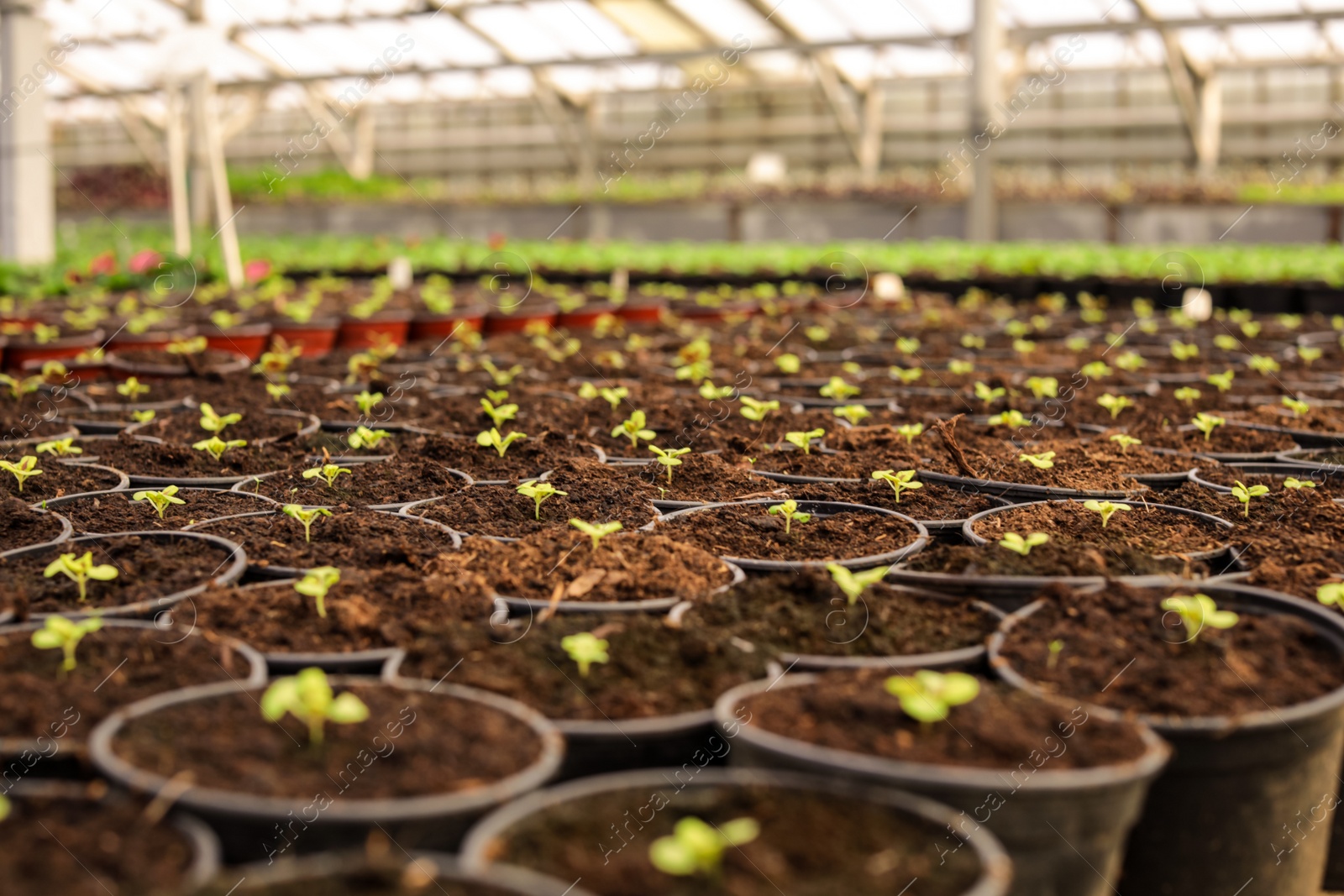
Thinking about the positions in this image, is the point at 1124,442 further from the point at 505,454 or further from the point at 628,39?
the point at 628,39

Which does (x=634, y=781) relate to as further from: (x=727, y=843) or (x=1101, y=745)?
(x=1101, y=745)

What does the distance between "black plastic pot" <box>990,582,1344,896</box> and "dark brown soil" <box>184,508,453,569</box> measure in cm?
119

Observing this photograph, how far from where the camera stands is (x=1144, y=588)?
2.01 meters

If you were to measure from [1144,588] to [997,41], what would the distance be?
1166cm

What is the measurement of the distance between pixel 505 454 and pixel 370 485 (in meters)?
0.43

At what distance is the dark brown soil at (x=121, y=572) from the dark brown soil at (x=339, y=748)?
0.62 meters

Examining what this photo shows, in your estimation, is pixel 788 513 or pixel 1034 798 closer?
pixel 1034 798

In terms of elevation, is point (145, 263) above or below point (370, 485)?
above

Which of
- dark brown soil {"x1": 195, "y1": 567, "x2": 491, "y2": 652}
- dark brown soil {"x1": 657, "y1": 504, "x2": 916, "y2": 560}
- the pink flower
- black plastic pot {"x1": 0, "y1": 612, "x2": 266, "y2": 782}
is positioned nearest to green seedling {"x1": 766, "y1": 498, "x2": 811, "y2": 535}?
dark brown soil {"x1": 657, "y1": 504, "x2": 916, "y2": 560}

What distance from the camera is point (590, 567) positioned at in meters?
2.22

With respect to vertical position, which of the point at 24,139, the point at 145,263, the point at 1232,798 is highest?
the point at 24,139

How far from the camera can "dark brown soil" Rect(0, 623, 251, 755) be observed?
158 cm

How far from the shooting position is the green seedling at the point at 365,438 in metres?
3.24

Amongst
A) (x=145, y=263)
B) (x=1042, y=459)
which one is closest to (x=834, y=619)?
(x=1042, y=459)
